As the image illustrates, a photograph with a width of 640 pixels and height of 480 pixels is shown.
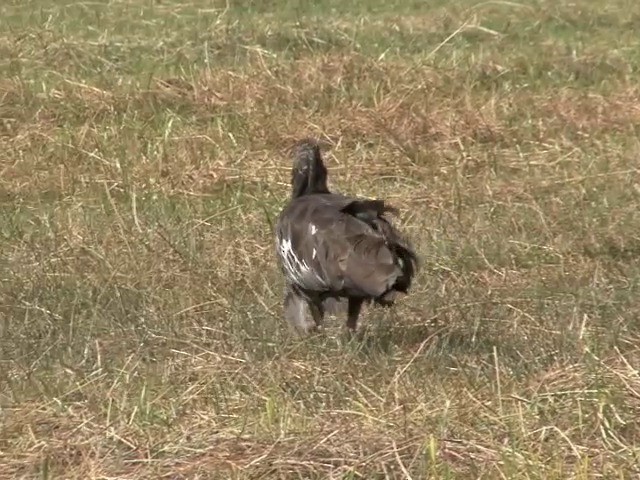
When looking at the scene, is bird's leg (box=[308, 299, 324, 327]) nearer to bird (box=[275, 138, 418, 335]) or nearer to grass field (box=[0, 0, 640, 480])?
bird (box=[275, 138, 418, 335])

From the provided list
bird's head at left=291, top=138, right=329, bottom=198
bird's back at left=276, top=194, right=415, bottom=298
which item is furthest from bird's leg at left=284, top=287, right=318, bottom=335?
bird's head at left=291, top=138, right=329, bottom=198

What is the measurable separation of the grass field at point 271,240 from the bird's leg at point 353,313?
8 centimetres

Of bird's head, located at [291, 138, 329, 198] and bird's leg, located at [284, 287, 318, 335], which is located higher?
bird's head, located at [291, 138, 329, 198]

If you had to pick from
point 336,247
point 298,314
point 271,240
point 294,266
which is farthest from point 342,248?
point 271,240

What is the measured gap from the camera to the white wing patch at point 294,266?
218 inches

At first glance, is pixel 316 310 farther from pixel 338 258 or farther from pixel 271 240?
pixel 271 240

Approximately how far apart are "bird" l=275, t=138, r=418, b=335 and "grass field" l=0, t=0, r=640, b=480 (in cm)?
15

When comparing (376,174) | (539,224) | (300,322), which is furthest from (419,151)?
(300,322)

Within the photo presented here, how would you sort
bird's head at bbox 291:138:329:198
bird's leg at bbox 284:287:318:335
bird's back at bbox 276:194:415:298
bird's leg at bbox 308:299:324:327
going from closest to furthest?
bird's back at bbox 276:194:415:298 < bird's leg at bbox 284:287:318:335 < bird's leg at bbox 308:299:324:327 < bird's head at bbox 291:138:329:198

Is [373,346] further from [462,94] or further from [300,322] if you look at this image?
[462,94]

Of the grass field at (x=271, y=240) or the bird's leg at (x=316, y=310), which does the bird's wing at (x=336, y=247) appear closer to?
Answer: the bird's leg at (x=316, y=310)

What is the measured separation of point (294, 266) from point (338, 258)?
40cm

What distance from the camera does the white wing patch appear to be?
5.54 metres

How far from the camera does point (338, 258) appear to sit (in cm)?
536
